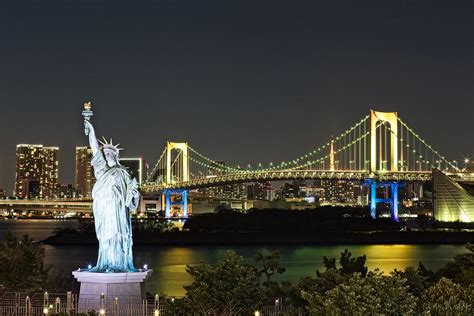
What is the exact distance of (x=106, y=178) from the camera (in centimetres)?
1227

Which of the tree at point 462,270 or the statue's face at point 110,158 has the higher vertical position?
the statue's face at point 110,158

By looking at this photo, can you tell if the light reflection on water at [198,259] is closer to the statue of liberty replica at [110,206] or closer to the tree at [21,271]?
the tree at [21,271]

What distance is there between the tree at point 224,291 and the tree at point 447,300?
2.23 meters

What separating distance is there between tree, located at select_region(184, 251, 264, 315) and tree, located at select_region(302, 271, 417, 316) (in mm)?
1240

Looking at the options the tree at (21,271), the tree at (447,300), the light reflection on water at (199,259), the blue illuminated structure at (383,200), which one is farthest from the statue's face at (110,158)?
the blue illuminated structure at (383,200)

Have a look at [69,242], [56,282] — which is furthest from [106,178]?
[69,242]

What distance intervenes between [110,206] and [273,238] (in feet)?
169

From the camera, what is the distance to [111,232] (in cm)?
1223

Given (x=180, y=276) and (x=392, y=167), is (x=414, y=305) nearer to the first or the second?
(x=180, y=276)

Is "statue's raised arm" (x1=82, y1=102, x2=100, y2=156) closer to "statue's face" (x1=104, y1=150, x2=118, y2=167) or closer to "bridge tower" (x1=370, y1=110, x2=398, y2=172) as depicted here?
"statue's face" (x1=104, y1=150, x2=118, y2=167)

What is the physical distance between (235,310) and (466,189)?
58.7 metres

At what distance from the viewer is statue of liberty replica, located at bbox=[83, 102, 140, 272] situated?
40.0 feet

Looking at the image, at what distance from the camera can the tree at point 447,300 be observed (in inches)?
425

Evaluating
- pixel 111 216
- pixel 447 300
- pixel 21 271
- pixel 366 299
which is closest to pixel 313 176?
pixel 21 271
